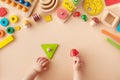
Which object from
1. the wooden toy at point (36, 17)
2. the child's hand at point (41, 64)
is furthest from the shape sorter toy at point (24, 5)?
the child's hand at point (41, 64)

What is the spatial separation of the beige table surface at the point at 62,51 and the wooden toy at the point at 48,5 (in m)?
0.02

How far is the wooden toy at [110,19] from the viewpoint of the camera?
71cm

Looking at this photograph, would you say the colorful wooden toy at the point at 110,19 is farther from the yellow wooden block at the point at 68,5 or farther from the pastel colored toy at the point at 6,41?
the pastel colored toy at the point at 6,41

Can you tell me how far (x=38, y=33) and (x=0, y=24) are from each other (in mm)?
107

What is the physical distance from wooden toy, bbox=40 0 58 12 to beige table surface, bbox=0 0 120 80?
0.06 ft

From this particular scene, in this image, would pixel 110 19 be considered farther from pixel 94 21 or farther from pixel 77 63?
pixel 77 63

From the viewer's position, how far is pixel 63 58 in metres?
0.73

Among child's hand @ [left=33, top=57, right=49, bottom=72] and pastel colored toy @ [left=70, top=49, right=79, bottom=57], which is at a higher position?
pastel colored toy @ [left=70, top=49, right=79, bottom=57]

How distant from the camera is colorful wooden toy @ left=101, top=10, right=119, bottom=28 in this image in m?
0.71

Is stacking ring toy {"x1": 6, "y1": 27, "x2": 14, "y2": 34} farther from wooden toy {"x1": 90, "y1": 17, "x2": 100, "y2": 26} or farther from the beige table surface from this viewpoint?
wooden toy {"x1": 90, "y1": 17, "x2": 100, "y2": 26}

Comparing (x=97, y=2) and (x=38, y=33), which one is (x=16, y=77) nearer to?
(x=38, y=33)

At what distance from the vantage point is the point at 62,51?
73 cm

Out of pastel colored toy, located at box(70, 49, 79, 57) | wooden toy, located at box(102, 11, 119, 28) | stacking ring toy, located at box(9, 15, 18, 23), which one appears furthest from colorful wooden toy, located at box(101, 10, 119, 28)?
stacking ring toy, located at box(9, 15, 18, 23)

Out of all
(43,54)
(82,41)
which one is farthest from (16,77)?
(82,41)
